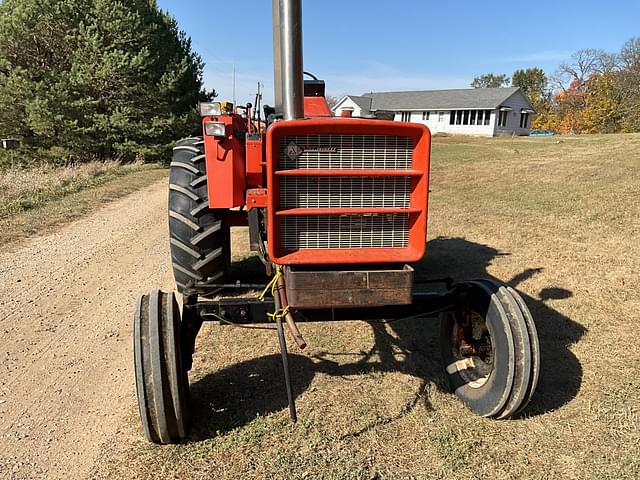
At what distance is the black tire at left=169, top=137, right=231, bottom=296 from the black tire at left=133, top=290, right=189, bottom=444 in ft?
4.26

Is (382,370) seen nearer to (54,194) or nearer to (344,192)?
(344,192)

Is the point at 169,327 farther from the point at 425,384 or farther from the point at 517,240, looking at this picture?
the point at 517,240

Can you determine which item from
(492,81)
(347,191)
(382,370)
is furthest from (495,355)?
(492,81)

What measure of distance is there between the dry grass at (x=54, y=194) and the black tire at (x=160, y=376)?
5605 millimetres

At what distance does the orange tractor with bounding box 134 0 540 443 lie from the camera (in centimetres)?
278

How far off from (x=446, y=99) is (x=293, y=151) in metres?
48.4

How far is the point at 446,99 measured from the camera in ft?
157

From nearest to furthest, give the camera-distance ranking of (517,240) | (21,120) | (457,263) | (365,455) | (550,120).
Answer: (365,455) < (457,263) < (517,240) < (21,120) < (550,120)

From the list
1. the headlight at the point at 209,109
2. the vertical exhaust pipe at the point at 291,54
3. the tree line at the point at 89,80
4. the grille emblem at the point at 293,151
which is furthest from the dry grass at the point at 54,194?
the grille emblem at the point at 293,151

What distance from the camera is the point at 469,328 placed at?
11.7 feet

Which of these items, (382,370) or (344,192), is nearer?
(344,192)

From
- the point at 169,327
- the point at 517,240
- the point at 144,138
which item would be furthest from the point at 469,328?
the point at 144,138

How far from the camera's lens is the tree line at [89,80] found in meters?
19.4

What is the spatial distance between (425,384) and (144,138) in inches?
800
